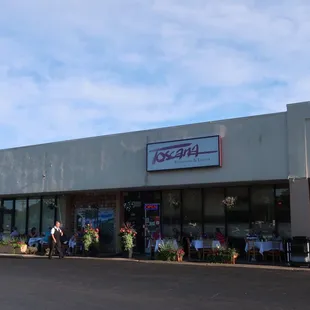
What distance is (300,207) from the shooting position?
16.0 meters

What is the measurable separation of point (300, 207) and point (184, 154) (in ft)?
16.4

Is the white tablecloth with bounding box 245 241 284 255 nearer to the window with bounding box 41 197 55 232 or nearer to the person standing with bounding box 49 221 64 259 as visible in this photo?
the person standing with bounding box 49 221 64 259

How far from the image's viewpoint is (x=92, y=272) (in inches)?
573

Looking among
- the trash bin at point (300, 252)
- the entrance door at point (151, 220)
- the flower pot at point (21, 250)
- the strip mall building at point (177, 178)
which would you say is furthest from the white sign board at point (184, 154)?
the flower pot at point (21, 250)

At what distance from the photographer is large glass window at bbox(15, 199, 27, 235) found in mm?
26156

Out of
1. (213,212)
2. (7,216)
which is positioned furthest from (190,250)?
(7,216)

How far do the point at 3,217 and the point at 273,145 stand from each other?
17602mm

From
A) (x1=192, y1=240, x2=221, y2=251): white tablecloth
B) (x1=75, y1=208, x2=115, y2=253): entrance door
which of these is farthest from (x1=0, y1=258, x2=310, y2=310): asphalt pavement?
(x1=75, y1=208, x2=115, y2=253): entrance door

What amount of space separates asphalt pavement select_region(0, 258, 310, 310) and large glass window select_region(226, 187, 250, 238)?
376cm

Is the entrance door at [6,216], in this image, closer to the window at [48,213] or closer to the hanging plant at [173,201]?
the window at [48,213]

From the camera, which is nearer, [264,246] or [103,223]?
[264,246]

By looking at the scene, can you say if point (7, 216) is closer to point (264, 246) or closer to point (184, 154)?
point (184, 154)

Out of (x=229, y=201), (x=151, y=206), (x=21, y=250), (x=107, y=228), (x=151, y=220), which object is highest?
(x=229, y=201)

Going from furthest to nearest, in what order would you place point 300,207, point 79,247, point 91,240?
point 79,247, point 91,240, point 300,207
